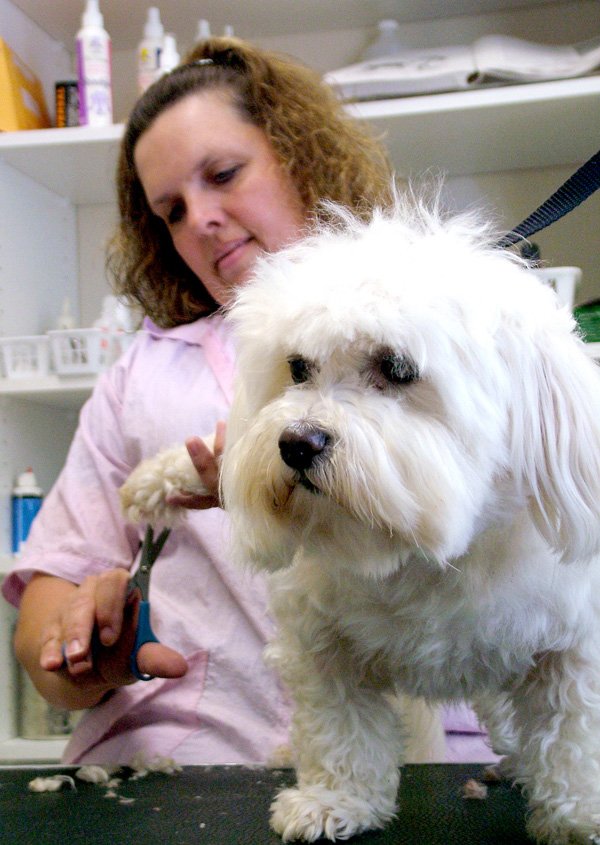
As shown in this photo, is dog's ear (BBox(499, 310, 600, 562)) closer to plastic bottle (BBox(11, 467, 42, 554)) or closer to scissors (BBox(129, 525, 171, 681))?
scissors (BBox(129, 525, 171, 681))

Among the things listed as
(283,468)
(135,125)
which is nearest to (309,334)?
(283,468)

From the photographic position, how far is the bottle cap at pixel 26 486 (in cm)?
155

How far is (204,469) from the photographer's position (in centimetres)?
68

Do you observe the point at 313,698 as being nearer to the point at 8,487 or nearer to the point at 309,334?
the point at 309,334

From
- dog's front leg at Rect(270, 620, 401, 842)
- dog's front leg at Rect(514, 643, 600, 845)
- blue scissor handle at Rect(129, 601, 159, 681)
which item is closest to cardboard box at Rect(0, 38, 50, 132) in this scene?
blue scissor handle at Rect(129, 601, 159, 681)

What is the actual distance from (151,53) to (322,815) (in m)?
1.32

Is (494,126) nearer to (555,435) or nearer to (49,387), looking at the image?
(49,387)

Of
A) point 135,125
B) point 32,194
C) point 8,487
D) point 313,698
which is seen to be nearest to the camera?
point 313,698

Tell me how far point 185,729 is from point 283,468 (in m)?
0.61

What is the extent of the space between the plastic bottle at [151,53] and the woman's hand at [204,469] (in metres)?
1.00

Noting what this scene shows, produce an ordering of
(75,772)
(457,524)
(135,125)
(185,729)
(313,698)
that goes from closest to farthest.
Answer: (457,524) → (313,698) → (75,772) → (185,729) → (135,125)

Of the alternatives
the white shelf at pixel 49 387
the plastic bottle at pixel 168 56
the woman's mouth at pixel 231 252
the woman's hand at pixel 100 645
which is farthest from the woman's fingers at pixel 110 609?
the plastic bottle at pixel 168 56

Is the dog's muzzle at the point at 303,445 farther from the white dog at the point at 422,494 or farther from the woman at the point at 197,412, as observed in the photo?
the woman at the point at 197,412

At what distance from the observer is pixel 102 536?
1.08 metres
